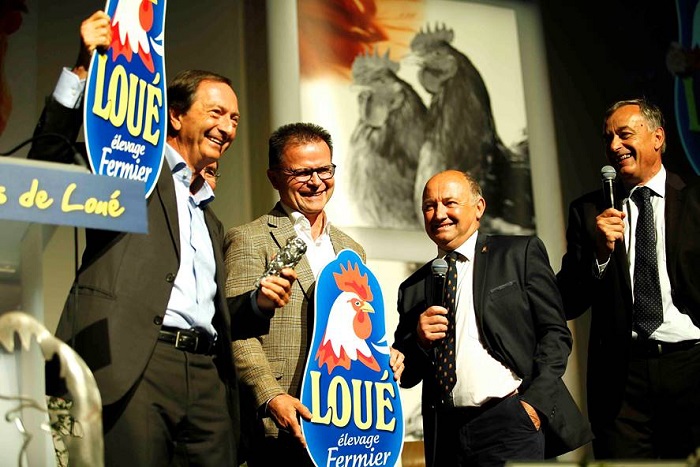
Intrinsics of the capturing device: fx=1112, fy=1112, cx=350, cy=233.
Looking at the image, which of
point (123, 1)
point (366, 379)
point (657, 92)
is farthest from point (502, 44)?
point (123, 1)

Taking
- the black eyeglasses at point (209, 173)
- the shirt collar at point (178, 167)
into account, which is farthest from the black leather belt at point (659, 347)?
the black eyeglasses at point (209, 173)

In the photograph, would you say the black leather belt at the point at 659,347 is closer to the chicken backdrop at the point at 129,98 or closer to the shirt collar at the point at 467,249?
the shirt collar at the point at 467,249

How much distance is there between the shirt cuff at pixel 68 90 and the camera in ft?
8.31

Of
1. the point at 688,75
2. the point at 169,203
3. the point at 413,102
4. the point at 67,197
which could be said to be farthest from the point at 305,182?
the point at 688,75

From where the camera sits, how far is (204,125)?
120 inches

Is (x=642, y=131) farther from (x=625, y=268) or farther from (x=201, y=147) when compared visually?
(x=201, y=147)

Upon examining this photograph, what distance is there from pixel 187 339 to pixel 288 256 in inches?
13.5

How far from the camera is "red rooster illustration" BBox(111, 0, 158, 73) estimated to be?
2.69 meters

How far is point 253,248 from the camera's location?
3311 millimetres

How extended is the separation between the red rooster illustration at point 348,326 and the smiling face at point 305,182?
236 millimetres

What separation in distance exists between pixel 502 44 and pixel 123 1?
10.3ft

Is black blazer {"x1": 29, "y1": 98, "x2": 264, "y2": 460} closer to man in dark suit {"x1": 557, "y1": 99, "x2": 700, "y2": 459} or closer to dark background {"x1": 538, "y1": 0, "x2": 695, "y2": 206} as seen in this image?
man in dark suit {"x1": 557, "y1": 99, "x2": 700, "y2": 459}

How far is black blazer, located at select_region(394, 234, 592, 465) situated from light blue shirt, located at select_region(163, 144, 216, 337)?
0.81 m

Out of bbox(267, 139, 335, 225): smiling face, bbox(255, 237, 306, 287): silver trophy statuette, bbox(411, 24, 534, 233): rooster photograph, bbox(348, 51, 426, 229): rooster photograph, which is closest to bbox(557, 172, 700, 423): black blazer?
bbox(267, 139, 335, 225): smiling face
